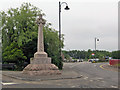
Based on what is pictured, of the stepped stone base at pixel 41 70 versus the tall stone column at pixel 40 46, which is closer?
the stepped stone base at pixel 41 70

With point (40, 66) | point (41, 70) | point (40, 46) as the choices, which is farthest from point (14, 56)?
point (41, 70)

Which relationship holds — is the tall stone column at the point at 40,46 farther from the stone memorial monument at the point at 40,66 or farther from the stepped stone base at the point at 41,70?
the stepped stone base at the point at 41,70

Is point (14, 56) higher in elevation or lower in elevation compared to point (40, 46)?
lower

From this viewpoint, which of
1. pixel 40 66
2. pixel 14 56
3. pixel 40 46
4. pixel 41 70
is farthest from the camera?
pixel 14 56

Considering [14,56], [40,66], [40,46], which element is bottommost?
[40,66]

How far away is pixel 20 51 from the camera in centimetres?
2483

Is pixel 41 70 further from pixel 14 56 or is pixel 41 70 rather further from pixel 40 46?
pixel 14 56

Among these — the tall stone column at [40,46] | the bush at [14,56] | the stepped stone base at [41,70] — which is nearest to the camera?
the stepped stone base at [41,70]

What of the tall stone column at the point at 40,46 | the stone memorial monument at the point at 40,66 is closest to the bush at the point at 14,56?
the tall stone column at the point at 40,46

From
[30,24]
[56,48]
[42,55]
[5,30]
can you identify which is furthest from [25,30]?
[42,55]

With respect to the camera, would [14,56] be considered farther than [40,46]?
Yes

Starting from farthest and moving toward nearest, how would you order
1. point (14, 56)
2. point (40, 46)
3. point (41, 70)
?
point (14, 56), point (40, 46), point (41, 70)

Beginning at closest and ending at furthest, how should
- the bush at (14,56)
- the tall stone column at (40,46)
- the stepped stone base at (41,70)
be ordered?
the stepped stone base at (41,70)
the tall stone column at (40,46)
the bush at (14,56)

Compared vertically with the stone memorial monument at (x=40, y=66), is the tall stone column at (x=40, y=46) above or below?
above
